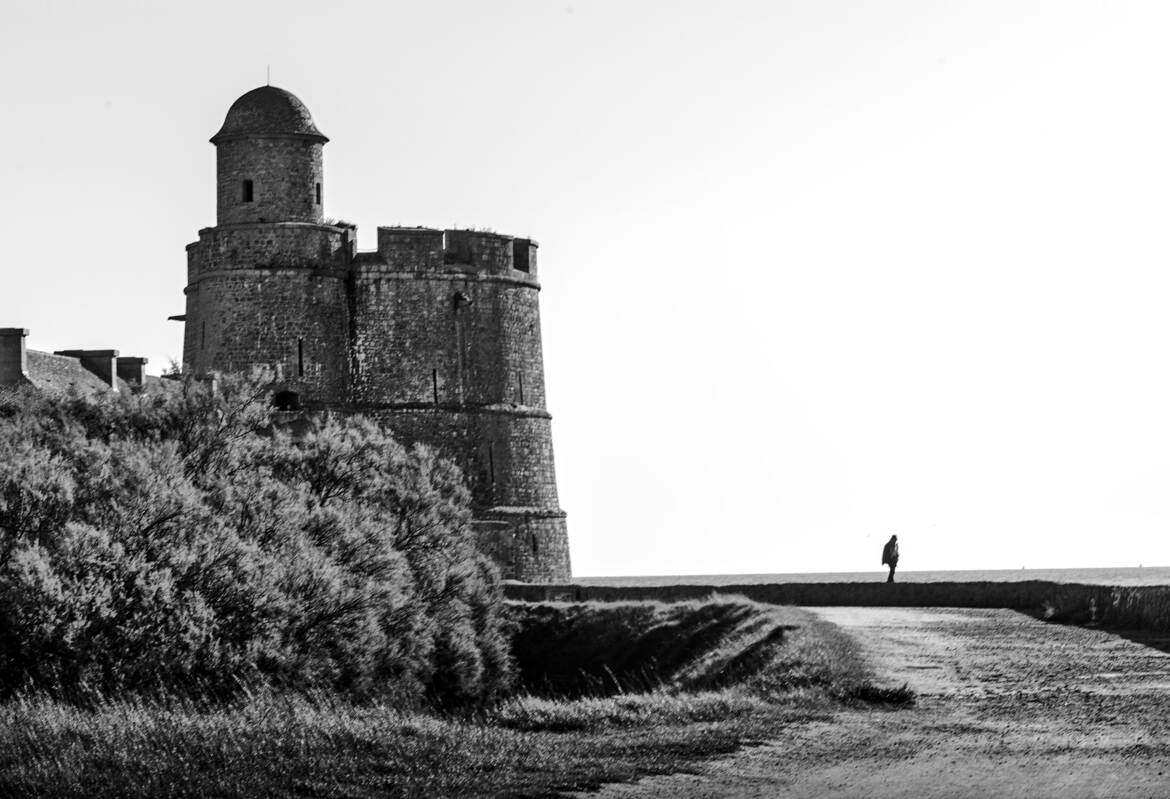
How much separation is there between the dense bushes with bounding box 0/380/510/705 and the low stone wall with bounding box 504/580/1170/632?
557cm

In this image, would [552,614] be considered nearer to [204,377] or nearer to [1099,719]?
[204,377]

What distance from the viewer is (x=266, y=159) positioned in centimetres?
4856

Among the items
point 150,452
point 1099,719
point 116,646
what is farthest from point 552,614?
point 1099,719

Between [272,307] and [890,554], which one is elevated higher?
[272,307]

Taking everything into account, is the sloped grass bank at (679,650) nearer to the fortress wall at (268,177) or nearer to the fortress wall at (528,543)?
the fortress wall at (528,543)

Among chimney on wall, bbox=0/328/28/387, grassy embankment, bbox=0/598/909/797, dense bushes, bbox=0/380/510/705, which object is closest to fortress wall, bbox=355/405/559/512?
chimney on wall, bbox=0/328/28/387

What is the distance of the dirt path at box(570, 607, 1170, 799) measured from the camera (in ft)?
50.0

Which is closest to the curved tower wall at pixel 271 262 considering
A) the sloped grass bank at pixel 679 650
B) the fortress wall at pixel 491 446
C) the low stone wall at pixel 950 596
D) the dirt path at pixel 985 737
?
the fortress wall at pixel 491 446

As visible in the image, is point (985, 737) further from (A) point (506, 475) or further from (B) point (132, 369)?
(B) point (132, 369)

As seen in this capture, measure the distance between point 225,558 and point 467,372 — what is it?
73.4 ft

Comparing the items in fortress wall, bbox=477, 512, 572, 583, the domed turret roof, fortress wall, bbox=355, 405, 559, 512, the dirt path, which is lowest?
the dirt path

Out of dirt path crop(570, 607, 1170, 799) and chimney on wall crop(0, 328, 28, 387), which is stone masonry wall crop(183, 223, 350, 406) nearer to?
chimney on wall crop(0, 328, 28, 387)

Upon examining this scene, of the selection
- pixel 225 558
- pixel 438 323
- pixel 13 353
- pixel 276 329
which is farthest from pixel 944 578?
pixel 225 558

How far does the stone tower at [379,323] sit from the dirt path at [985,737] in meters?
25.4
